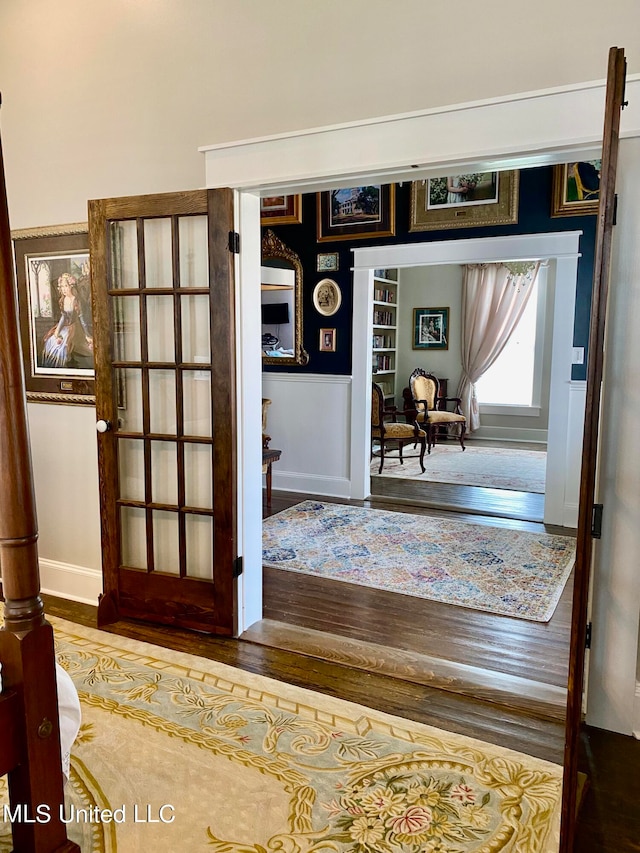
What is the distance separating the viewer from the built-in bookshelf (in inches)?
360

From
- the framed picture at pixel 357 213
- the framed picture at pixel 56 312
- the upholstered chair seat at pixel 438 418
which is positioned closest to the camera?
the framed picture at pixel 56 312

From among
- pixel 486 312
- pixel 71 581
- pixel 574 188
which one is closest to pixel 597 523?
pixel 71 581

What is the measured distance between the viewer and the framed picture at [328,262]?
19.3ft

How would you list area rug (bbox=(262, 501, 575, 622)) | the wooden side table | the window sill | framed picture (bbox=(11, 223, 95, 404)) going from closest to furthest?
framed picture (bbox=(11, 223, 95, 404)) → area rug (bbox=(262, 501, 575, 622)) → the wooden side table → the window sill

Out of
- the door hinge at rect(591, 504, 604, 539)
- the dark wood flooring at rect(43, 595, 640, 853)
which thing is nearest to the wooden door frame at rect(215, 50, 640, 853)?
the dark wood flooring at rect(43, 595, 640, 853)

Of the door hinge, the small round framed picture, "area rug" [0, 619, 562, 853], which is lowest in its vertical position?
"area rug" [0, 619, 562, 853]

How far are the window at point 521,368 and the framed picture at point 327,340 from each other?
4.33m

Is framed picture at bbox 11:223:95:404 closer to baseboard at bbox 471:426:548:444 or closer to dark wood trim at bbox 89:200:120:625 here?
dark wood trim at bbox 89:200:120:625

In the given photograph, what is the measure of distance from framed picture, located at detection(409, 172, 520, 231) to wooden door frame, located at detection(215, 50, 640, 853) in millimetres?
2910

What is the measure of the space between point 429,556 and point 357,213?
10.9ft

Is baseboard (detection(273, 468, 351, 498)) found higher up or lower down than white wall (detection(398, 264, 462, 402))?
lower down

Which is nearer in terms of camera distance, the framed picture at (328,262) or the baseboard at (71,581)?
the baseboard at (71,581)

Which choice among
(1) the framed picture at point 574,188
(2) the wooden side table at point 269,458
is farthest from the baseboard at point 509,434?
(2) the wooden side table at point 269,458

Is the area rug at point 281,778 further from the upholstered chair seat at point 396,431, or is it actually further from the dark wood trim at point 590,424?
the upholstered chair seat at point 396,431
